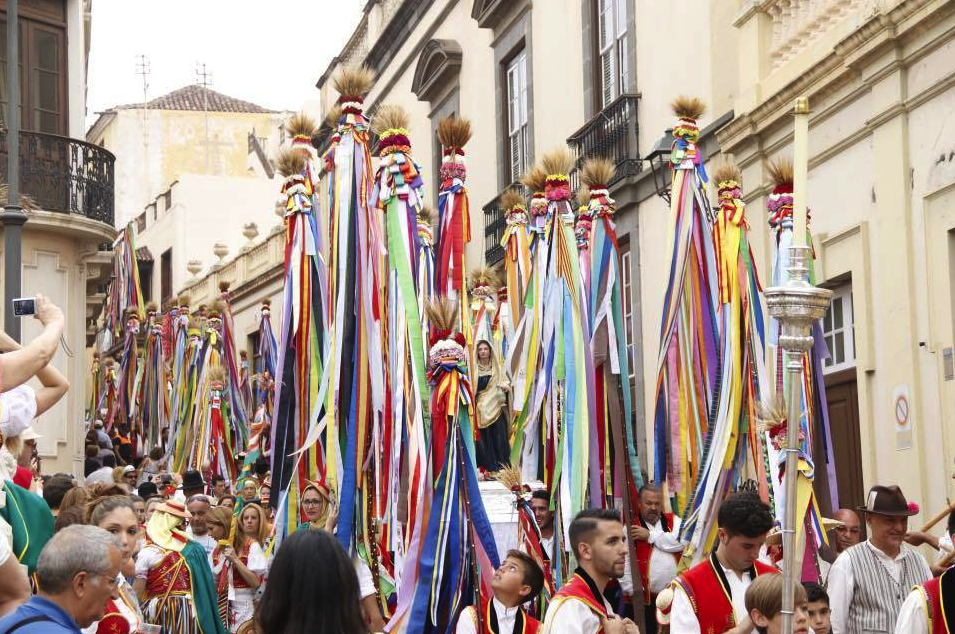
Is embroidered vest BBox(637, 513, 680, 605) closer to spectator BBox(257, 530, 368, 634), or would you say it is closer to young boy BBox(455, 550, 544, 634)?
young boy BBox(455, 550, 544, 634)

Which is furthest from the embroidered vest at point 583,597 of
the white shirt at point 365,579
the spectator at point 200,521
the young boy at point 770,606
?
the spectator at point 200,521

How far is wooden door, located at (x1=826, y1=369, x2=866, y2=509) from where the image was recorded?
13.2 m

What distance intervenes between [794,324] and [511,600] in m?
2.23

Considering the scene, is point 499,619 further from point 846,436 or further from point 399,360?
point 846,436

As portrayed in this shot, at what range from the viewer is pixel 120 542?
6.78m

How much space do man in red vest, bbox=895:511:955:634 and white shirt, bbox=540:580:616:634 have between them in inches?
45.5

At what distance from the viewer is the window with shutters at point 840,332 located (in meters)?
13.5

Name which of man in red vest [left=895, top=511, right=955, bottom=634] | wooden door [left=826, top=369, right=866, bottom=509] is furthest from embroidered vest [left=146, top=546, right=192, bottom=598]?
wooden door [left=826, top=369, right=866, bottom=509]

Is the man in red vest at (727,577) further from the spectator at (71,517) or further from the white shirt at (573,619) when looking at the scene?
the spectator at (71,517)

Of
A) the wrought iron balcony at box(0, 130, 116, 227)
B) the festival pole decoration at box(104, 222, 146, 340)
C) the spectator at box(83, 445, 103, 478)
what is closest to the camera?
the spectator at box(83, 445, 103, 478)

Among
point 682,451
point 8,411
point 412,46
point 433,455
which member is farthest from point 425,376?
point 412,46

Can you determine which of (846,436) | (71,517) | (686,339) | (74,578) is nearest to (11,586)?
(74,578)

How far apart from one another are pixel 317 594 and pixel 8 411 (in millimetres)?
2366

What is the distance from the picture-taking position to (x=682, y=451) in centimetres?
1064
